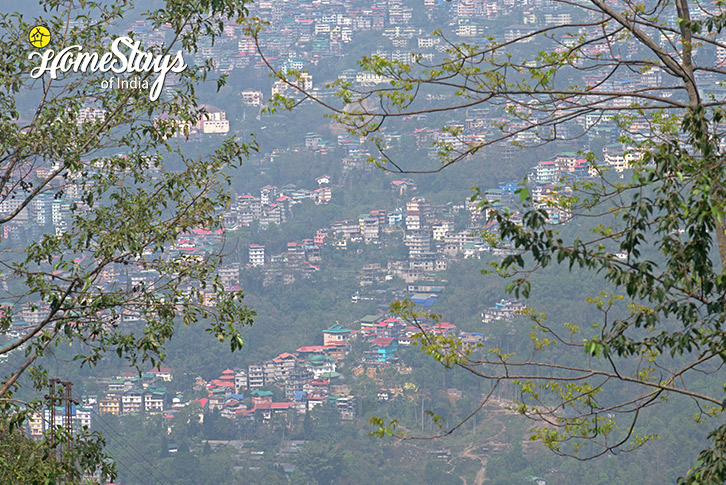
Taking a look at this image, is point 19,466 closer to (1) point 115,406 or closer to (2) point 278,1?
(1) point 115,406

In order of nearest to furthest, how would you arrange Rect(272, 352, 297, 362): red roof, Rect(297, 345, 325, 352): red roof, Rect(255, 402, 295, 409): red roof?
Rect(255, 402, 295, 409): red roof → Rect(272, 352, 297, 362): red roof → Rect(297, 345, 325, 352): red roof

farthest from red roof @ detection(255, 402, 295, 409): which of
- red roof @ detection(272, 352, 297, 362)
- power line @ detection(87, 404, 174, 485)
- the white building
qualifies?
the white building

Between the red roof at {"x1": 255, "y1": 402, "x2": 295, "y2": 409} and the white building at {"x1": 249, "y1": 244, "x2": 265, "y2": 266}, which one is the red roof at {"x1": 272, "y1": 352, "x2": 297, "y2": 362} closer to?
the red roof at {"x1": 255, "y1": 402, "x2": 295, "y2": 409}

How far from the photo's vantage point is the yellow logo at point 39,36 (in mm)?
3498

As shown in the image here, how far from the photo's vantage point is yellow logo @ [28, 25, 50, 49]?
11.5 ft

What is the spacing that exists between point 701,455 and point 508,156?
37.3 meters

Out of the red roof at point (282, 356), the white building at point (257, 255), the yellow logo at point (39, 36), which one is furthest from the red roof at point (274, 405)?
the yellow logo at point (39, 36)

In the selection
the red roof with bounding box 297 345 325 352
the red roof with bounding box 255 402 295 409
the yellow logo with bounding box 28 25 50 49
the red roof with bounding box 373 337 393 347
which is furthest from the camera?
the red roof with bounding box 297 345 325 352

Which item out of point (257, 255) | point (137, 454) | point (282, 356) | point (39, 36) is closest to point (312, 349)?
point (282, 356)

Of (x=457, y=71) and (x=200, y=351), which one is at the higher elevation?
(x=457, y=71)

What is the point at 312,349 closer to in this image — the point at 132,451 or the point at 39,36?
the point at 132,451

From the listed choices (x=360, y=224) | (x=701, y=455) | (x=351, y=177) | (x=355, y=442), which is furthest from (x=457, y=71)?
(x=351, y=177)

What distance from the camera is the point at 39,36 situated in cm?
352

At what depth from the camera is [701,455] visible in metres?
2.17
